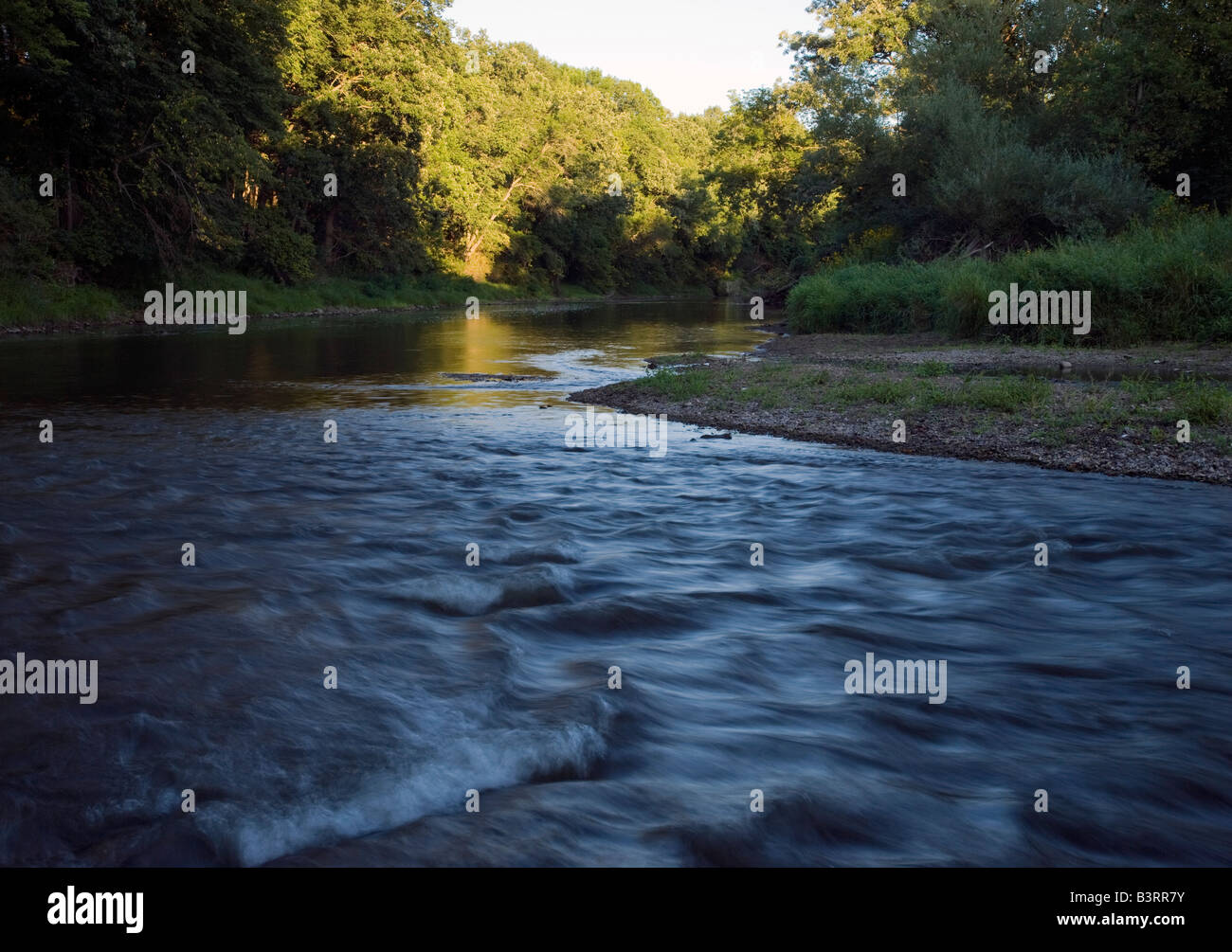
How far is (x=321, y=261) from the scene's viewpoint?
48.4m

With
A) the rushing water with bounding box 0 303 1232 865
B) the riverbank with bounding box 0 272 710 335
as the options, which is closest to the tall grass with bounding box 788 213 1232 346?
the rushing water with bounding box 0 303 1232 865

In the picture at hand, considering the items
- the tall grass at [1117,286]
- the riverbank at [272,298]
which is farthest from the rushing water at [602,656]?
the riverbank at [272,298]

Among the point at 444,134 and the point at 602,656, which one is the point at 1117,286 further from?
the point at 444,134

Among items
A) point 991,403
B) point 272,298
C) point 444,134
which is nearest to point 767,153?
point 444,134

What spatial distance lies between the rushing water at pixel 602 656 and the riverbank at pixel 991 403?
0.78m

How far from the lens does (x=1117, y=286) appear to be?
2097cm

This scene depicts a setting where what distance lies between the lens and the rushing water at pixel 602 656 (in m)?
4.10

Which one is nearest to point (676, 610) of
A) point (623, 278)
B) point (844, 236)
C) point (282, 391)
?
point (282, 391)

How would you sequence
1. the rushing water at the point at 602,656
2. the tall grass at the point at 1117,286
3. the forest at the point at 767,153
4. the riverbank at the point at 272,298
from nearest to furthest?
the rushing water at the point at 602,656, the tall grass at the point at 1117,286, the forest at the point at 767,153, the riverbank at the point at 272,298

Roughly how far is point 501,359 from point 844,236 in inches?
797

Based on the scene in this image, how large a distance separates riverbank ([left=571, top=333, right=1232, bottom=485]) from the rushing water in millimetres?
776

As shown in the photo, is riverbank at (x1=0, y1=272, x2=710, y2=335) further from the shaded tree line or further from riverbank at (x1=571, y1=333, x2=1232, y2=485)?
riverbank at (x1=571, y1=333, x2=1232, y2=485)

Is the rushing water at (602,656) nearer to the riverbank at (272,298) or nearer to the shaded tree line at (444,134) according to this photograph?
the riverbank at (272,298)

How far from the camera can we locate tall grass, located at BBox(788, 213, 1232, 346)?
66.3 ft
